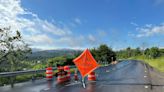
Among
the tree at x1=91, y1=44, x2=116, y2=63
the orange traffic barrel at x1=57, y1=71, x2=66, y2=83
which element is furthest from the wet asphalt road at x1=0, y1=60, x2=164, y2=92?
the tree at x1=91, y1=44, x2=116, y2=63

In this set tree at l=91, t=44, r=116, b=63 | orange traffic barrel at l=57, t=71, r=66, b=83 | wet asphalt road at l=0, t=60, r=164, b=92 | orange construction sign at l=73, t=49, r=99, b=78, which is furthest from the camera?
tree at l=91, t=44, r=116, b=63

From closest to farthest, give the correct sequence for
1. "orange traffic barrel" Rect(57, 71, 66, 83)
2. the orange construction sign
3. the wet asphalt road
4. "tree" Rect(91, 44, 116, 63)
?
the wet asphalt road < the orange construction sign < "orange traffic barrel" Rect(57, 71, 66, 83) < "tree" Rect(91, 44, 116, 63)

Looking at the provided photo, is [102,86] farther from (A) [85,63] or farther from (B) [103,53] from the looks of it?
(B) [103,53]

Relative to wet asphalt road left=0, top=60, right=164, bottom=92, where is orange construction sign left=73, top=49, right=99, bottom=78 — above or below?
above

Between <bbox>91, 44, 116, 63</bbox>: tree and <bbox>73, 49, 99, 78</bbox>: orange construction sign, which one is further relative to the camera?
<bbox>91, 44, 116, 63</bbox>: tree

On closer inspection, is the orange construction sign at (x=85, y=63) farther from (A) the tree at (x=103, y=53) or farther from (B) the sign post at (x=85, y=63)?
(A) the tree at (x=103, y=53)

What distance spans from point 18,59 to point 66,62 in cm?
2258

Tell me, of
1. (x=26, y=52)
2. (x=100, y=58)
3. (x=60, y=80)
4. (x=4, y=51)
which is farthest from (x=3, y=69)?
(x=100, y=58)

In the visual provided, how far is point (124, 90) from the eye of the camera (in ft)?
50.7

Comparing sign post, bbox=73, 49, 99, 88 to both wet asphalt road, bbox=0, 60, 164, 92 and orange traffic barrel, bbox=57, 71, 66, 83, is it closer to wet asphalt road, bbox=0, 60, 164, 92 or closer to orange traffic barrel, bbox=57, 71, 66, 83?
wet asphalt road, bbox=0, 60, 164, 92

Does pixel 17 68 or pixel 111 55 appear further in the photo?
pixel 111 55

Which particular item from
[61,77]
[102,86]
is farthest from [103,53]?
[102,86]

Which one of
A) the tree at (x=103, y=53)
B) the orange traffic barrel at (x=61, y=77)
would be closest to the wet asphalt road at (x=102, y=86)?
the orange traffic barrel at (x=61, y=77)

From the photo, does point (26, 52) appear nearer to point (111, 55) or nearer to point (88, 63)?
point (88, 63)
